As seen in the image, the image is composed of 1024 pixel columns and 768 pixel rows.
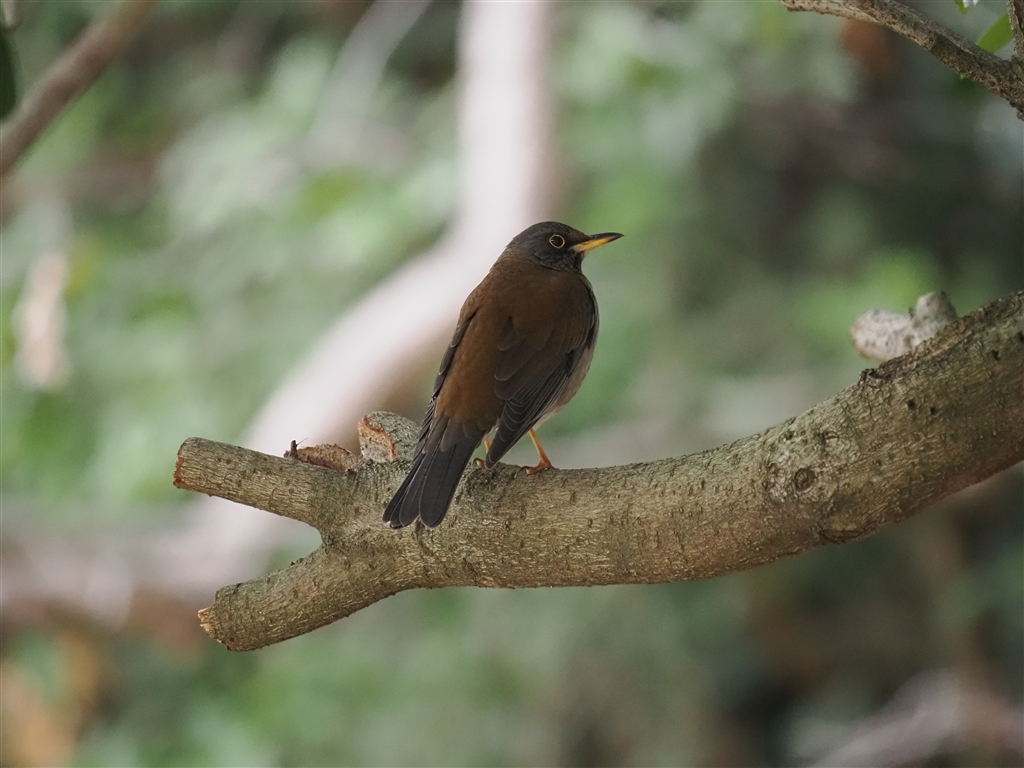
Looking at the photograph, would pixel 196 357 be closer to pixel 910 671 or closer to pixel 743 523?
pixel 910 671

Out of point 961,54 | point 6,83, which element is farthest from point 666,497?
point 6,83

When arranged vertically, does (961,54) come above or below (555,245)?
below

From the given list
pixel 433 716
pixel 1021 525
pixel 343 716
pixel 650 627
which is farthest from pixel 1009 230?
pixel 343 716

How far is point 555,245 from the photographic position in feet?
11.8

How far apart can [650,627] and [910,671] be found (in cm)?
180

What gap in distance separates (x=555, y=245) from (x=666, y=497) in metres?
1.71

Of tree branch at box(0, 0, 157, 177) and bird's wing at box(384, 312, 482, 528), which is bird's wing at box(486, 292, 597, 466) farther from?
tree branch at box(0, 0, 157, 177)

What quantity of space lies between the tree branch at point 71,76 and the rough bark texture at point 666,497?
4.05 ft

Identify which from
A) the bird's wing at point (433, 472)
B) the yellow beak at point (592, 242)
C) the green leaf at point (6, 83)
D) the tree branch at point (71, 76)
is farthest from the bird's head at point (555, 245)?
the green leaf at point (6, 83)

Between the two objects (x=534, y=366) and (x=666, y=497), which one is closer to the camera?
(x=666, y=497)

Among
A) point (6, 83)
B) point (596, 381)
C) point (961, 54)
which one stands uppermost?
point (596, 381)

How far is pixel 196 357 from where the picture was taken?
7.07m

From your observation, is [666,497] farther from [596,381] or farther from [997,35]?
[596,381]

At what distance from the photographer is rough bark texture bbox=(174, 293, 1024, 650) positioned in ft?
5.60
